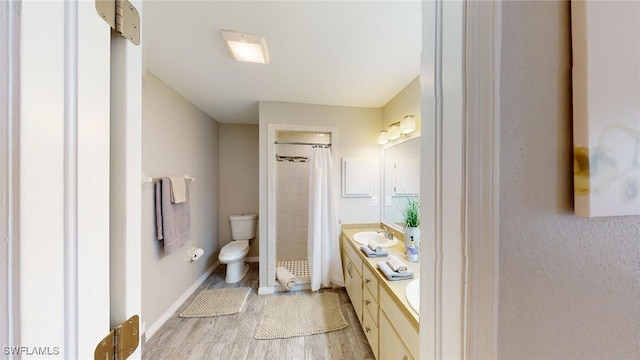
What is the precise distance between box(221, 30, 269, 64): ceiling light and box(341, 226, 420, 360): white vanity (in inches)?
67.4

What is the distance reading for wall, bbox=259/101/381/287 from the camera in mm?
2480

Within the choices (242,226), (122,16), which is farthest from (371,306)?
(242,226)

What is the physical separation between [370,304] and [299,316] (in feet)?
2.81

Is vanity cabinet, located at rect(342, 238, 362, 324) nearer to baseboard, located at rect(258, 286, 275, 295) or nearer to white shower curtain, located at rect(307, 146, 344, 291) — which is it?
white shower curtain, located at rect(307, 146, 344, 291)

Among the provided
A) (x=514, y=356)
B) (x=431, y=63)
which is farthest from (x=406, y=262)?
(x=431, y=63)

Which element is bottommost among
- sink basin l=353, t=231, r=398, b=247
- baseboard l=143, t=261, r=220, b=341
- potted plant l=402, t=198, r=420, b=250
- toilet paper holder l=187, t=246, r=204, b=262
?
baseboard l=143, t=261, r=220, b=341

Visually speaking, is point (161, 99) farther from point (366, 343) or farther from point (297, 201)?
point (366, 343)

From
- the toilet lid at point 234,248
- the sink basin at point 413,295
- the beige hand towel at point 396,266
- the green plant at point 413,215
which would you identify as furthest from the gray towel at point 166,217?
the green plant at point 413,215

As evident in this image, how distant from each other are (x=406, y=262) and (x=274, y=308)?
146cm

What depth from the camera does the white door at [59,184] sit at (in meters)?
0.30

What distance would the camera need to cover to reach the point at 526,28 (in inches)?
14.1

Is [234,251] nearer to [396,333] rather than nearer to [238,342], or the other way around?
[238,342]

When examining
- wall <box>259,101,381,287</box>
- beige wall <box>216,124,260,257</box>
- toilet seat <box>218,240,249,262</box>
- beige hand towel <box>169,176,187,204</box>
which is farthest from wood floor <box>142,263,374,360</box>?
beige wall <box>216,124,260,257</box>

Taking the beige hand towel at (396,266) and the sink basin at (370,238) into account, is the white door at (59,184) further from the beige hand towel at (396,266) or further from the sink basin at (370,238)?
the sink basin at (370,238)
